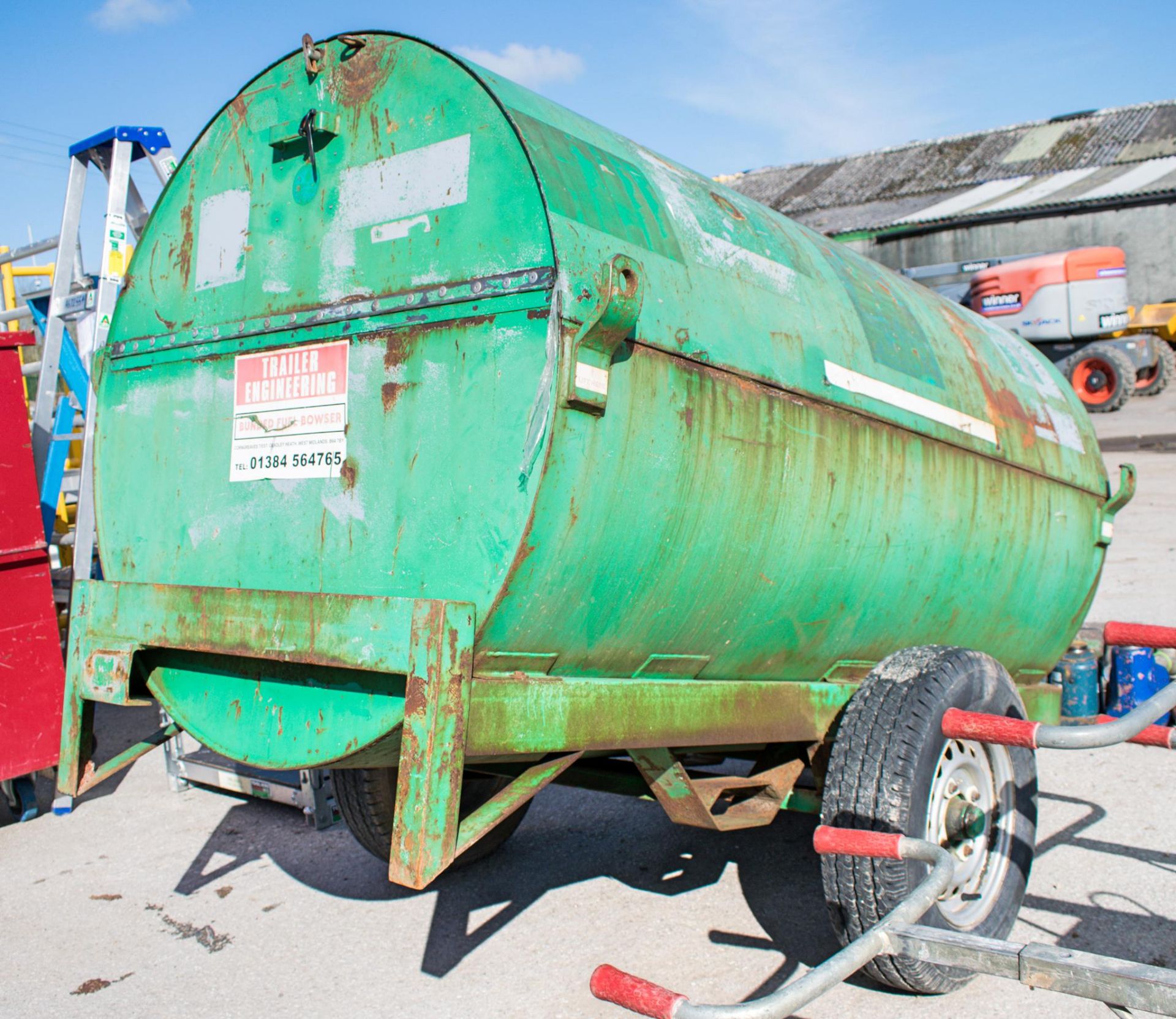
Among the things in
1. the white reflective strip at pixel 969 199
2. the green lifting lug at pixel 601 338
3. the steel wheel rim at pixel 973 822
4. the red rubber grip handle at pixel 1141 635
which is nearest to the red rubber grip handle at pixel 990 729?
the steel wheel rim at pixel 973 822

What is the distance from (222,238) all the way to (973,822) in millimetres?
2713

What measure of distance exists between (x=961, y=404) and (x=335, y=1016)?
2.81 m

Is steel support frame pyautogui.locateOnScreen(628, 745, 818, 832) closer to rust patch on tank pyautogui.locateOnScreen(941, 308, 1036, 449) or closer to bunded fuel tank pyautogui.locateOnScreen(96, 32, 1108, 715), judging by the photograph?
bunded fuel tank pyautogui.locateOnScreen(96, 32, 1108, 715)

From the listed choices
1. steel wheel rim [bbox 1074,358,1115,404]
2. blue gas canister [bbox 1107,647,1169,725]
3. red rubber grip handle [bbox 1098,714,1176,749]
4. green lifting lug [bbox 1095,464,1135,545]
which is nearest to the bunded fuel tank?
red rubber grip handle [bbox 1098,714,1176,749]

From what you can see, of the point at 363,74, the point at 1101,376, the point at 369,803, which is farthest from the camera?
A: the point at 1101,376

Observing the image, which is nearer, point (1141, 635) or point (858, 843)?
point (858, 843)

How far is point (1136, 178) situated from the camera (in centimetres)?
2297

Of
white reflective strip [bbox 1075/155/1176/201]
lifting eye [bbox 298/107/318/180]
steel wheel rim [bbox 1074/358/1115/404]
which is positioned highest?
white reflective strip [bbox 1075/155/1176/201]

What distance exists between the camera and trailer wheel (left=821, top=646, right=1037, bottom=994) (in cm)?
279

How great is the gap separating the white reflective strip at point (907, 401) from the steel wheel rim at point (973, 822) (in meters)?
1.05

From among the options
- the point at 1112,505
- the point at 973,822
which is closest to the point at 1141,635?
the point at 973,822

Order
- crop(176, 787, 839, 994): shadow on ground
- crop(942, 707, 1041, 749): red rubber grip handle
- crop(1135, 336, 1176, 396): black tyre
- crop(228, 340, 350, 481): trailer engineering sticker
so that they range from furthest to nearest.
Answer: crop(1135, 336, 1176, 396): black tyre < crop(176, 787, 839, 994): shadow on ground < crop(228, 340, 350, 481): trailer engineering sticker < crop(942, 707, 1041, 749): red rubber grip handle

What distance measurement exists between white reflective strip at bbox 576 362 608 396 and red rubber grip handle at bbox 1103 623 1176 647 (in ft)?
6.69

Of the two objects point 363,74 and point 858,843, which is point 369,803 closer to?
point 858,843
